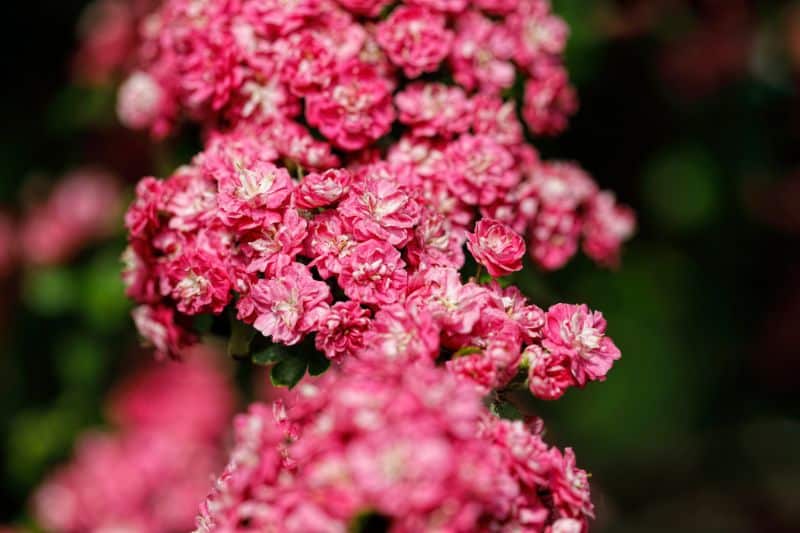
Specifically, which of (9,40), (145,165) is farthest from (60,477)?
(9,40)

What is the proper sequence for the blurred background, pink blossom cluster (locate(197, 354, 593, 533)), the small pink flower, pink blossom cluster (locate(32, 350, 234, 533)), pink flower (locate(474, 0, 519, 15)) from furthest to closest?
the blurred background → pink blossom cluster (locate(32, 350, 234, 533)) → pink flower (locate(474, 0, 519, 15)) → the small pink flower → pink blossom cluster (locate(197, 354, 593, 533))

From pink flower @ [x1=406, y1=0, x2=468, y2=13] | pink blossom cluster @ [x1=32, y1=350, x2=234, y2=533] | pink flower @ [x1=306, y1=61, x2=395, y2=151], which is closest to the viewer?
pink flower @ [x1=306, y1=61, x2=395, y2=151]

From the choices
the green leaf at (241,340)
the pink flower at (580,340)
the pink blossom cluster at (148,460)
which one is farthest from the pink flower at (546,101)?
the pink blossom cluster at (148,460)

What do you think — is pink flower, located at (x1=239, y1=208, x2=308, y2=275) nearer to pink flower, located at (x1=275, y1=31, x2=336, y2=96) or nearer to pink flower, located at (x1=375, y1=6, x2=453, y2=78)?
pink flower, located at (x1=275, y1=31, x2=336, y2=96)

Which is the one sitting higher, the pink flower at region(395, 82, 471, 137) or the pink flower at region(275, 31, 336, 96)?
the pink flower at region(275, 31, 336, 96)

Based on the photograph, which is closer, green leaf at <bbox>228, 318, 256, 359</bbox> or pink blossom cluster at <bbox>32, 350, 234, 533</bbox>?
green leaf at <bbox>228, 318, 256, 359</bbox>

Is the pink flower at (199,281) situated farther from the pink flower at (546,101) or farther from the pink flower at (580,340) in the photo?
the pink flower at (546,101)

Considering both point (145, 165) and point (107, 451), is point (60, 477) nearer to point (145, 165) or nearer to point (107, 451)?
point (107, 451)

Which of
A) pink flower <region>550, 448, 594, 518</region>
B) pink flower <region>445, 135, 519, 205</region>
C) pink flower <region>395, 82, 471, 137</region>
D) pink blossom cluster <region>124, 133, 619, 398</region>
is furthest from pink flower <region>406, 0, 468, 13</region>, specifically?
pink flower <region>550, 448, 594, 518</region>
